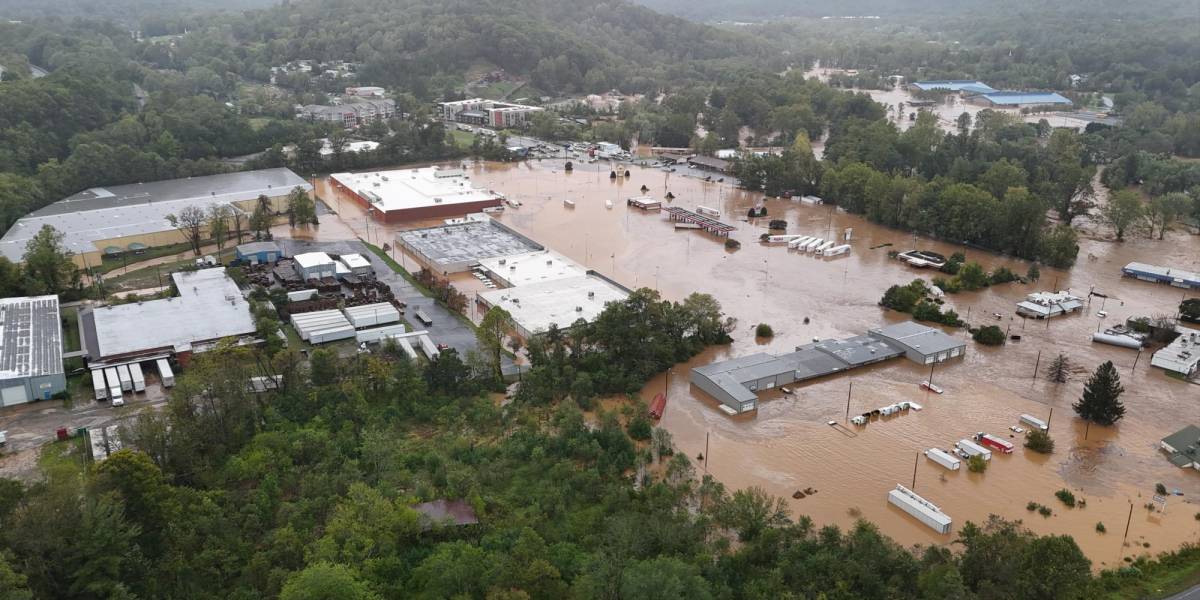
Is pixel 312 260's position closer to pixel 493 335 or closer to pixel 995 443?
pixel 493 335

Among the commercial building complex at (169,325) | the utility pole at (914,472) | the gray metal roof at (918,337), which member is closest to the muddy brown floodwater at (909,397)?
the utility pole at (914,472)

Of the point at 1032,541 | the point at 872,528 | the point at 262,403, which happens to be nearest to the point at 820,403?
the point at 872,528

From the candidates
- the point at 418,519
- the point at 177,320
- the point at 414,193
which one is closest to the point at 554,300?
the point at 177,320

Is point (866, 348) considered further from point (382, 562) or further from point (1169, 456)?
point (382, 562)

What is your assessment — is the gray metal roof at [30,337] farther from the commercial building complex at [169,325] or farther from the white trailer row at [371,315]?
the white trailer row at [371,315]

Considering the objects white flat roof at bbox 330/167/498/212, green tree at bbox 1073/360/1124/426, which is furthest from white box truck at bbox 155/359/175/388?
green tree at bbox 1073/360/1124/426

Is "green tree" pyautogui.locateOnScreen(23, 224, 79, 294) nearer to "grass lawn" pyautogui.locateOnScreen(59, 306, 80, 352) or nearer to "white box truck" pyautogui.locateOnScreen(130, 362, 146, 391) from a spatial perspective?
"grass lawn" pyautogui.locateOnScreen(59, 306, 80, 352)

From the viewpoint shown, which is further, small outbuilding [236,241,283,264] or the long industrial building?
small outbuilding [236,241,283,264]
